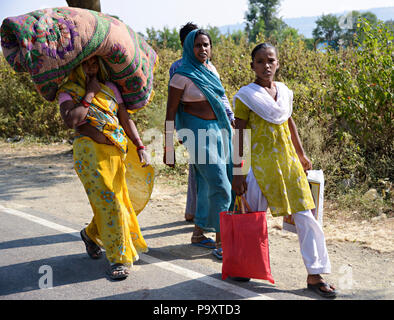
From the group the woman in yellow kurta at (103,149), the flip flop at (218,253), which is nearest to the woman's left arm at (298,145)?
the flip flop at (218,253)

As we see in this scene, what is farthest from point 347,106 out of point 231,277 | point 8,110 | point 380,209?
point 8,110

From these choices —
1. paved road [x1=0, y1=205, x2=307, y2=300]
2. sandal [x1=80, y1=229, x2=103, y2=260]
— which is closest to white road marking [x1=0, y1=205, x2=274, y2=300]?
paved road [x1=0, y1=205, x2=307, y2=300]

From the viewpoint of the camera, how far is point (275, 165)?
395cm

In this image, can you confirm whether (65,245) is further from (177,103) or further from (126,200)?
(177,103)

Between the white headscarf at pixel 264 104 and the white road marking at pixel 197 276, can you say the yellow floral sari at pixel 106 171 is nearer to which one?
the white road marking at pixel 197 276

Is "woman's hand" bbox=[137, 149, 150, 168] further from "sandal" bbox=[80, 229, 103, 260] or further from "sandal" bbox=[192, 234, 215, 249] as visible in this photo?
"sandal" bbox=[192, 234, 215, 249]

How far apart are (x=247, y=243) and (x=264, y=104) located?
110 centimetres

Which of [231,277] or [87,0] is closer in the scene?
[231,277]

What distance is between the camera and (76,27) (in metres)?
3.86

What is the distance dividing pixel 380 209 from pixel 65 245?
370 centimetres

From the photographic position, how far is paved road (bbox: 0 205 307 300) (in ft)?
12.9

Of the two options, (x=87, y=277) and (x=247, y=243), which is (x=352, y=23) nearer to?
(x=247, y=243)
